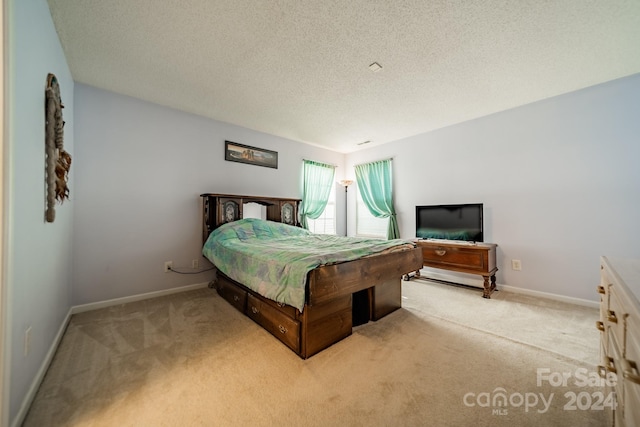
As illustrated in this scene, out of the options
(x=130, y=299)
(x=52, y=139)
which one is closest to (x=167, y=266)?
(x=130, y=299)

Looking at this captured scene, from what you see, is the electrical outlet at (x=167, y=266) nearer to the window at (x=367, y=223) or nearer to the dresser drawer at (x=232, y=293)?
the dresser drawer at (x=232, y=293)

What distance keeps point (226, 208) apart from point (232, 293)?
1.23 m

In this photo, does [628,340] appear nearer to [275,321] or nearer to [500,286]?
[275,321]

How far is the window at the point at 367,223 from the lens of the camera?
4.52 meters

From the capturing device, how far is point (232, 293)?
2.51 m

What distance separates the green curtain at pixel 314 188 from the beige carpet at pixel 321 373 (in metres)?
2.48

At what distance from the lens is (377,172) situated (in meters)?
4.46

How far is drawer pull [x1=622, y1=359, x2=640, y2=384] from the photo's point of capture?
523 mm

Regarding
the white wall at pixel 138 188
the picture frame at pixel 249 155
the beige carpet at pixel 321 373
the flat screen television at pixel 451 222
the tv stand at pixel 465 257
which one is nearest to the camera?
the beige carpet at pixel 321 373

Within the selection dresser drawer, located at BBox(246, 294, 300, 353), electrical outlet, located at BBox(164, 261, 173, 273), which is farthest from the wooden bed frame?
electrical outlet, located at BBox(164, 261, 173, 273)

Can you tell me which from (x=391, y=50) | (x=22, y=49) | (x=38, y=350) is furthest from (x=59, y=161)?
(x=391, y=50)

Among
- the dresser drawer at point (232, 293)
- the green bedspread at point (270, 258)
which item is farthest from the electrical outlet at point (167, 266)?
the dresser drawer at point (232, 293)

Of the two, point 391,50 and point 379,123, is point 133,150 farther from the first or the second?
point 379,123

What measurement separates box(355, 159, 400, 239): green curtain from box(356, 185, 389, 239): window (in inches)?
7.8
